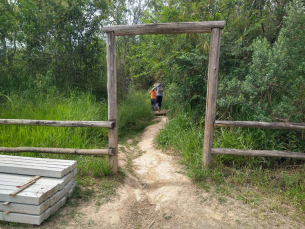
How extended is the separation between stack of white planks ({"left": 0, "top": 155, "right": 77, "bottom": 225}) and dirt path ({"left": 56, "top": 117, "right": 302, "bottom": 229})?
39cm

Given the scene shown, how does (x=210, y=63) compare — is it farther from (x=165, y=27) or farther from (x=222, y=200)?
(x=222, y=200)

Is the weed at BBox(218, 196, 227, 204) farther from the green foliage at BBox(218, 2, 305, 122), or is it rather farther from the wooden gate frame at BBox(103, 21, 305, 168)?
the green foliage at BBox(218, 2, 305, 122)

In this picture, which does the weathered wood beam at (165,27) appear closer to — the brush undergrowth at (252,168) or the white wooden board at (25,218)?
the brush undergrowth at (252,168)

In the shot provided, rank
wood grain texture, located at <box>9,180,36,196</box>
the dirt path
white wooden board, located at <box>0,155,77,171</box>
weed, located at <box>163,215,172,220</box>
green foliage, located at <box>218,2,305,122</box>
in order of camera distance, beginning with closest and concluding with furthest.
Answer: wood grain texture, located at <box>9,180,36,196</box>
the dirt path
weed, located at <box>163,215,172,220</box>
white wooden board, located at <box>0,155,77,171</box>
green foliage, located at <box>218,2,305,122</box>

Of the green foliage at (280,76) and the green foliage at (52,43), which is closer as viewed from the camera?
the green foliage at (280,76)

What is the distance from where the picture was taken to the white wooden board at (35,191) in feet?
8.03

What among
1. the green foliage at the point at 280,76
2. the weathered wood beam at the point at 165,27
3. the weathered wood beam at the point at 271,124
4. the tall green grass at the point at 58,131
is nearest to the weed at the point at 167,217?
the tall green grass at the point at 58,131

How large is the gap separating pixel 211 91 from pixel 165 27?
1.32m

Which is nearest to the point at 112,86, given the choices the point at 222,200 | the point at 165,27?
the point at 165,27

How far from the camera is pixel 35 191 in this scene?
8.31 ft

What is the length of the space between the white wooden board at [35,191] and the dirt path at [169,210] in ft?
1.61

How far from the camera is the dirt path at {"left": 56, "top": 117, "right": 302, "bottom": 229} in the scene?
275cm

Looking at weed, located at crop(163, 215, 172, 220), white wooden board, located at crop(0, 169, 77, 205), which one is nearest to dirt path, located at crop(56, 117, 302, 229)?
weed, located at crop(163, 215, 172, 220)

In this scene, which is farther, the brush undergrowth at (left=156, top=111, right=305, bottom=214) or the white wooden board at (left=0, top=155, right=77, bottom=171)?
the brush undergrowth at (left=156, top=111, right=305, bottom=214)
